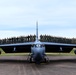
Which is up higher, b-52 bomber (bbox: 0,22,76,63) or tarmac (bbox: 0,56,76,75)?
b-52 bomber (bbox: 0,22,76,63)

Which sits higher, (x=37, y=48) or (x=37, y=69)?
(x=37, y=48)

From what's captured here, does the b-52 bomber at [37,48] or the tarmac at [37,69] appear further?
the b-52 bomber at [37,48]

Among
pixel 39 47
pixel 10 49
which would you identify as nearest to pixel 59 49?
pixel 10 49

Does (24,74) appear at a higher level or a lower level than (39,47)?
lower

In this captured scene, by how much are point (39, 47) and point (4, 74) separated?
780 centimetres

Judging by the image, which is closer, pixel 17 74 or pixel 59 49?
pixel 17 74

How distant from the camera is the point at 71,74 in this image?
53.0 ft

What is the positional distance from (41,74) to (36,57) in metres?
7.15

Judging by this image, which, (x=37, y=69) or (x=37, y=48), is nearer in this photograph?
(x=37, y=69)

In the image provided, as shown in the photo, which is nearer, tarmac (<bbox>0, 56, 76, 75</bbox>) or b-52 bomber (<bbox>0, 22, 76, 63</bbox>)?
tarmac (<bbox>0, 56, 76, 75</bbox>)

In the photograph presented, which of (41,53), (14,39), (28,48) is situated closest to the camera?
(41,53)

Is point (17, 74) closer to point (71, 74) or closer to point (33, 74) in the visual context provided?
point (33, 74)

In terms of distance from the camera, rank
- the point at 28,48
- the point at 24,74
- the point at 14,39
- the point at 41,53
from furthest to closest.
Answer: the point at 14,39, the point at 28,48, the point at 41,53, the point at 24,74

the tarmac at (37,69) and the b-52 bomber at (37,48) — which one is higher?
the b-52 bomber at (37,48)
